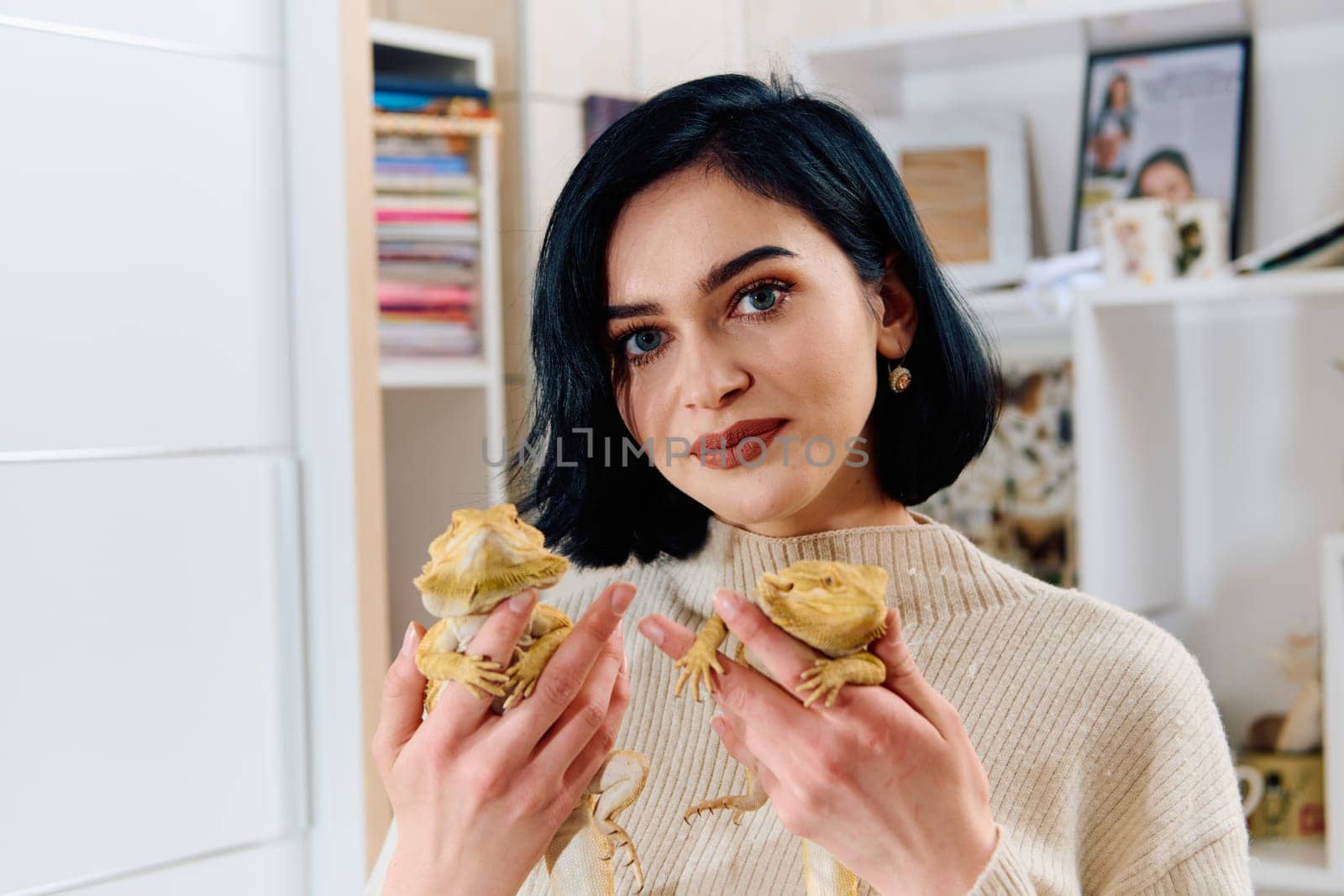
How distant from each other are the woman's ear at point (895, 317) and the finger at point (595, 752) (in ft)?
0.96

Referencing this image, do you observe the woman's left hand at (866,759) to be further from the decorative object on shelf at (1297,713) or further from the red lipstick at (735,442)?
the decorative object on shelf at (1297,713)

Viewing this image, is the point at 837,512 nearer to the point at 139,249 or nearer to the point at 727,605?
the point at 727,605

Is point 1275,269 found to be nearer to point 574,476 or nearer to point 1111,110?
point 1111,110

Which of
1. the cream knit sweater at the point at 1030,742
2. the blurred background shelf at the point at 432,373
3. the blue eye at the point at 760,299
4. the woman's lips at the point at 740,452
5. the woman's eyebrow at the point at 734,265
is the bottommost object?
the cream knit sweater at the point at 1030,742

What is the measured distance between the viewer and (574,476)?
955 mm

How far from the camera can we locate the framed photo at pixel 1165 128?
5.87ft

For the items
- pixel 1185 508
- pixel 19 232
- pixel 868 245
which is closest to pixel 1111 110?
pixel 1185 508

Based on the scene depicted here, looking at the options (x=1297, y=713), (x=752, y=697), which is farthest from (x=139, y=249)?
(x=1297, y=713)

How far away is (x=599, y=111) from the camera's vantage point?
209cm

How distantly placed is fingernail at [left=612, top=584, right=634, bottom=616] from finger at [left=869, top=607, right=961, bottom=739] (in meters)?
0.13

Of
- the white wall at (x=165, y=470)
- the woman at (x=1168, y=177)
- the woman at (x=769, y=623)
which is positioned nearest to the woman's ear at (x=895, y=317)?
the woman at (x=769, y=623)

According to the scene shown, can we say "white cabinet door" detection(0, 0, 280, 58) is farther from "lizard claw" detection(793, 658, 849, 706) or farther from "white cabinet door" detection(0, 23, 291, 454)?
"lizard claw" detection(793, 658, 849, 706)

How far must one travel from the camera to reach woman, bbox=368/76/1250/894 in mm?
695

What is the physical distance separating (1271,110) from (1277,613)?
0.69 m
